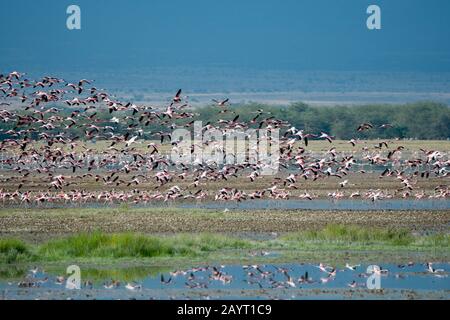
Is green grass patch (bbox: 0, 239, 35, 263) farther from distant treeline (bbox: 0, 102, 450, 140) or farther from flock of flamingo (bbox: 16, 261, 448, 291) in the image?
distant treeline (bbox: 0, 102, 450, 140)

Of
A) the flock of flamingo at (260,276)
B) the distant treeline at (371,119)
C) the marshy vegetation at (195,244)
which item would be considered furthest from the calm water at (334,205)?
the distant treeline at (371,119)

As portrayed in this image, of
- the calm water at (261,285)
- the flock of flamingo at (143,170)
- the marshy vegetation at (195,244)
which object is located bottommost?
the calm water at (261,285)

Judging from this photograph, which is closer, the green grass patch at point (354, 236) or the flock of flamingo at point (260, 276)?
the flock of flamingo at point (260, 276)

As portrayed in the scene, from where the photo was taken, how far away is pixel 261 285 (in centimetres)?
2155

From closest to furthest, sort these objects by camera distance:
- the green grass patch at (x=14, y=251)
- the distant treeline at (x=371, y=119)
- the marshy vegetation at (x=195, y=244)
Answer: the green grass patch at (x=14, y=251), the marshy vegetation at (x=195, y=244), the distant treeline at (x=371, y=119)

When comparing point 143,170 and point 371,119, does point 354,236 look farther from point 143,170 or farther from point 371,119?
point 371,119

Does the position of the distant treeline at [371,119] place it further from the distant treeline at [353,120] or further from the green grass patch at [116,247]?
the green grass patch at [116,247]

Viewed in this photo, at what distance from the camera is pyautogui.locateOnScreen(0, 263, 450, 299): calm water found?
20.4 meters

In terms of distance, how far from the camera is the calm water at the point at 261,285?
20422mm

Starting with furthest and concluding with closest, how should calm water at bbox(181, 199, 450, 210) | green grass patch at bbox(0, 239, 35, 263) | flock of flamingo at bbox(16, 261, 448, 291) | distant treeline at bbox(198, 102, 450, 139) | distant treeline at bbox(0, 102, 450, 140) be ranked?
distant treeline at bbox(198, 102, 450, 139) → distant treeline at bbox(0, 102, 450, 140) → calm water at bbox(181, 199, 450, 210) → green grass patch at bbox(0, 239, 35, 263) → flock of flamingo at bbox(16, 261, 448, 291)

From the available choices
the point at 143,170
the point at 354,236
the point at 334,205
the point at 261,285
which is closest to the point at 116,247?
the point at 261,285

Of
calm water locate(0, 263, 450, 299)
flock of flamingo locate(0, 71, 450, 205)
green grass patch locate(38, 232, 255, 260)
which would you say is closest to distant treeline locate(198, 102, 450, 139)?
flock of flamingo locate(0, 71, 450, 205)
